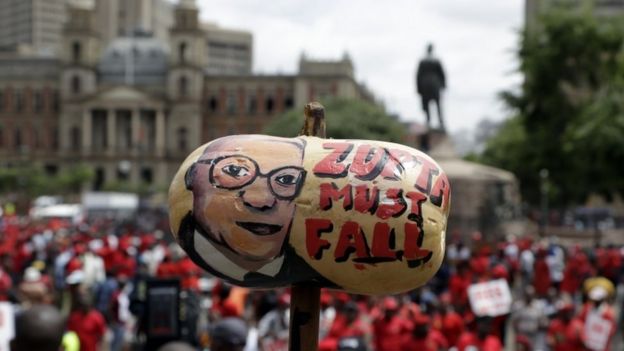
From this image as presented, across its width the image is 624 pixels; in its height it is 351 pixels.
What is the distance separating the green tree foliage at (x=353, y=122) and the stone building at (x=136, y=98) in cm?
2282

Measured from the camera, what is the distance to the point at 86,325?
338 inches

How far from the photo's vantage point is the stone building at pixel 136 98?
9000 cm

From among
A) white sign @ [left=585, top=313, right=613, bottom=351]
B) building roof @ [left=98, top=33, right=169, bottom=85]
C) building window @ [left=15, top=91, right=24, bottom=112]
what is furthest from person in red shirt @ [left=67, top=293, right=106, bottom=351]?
building window @ [left=15, top=91, right=24, bottom=112]

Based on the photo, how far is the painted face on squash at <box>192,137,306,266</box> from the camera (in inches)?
98.6

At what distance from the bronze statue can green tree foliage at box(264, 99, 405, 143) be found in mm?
40141

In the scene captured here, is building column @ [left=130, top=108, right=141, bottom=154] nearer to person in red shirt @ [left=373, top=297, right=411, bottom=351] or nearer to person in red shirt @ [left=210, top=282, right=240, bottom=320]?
person in red shirt @ [left=210, top=282, right=240, bottom=320]

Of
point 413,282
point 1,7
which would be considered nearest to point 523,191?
point 413,282

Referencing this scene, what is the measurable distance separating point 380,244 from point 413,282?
156 mm

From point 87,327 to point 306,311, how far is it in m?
6.24

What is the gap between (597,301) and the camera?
29.3ft

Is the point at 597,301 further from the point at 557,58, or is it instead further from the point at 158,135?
the point at 158,135

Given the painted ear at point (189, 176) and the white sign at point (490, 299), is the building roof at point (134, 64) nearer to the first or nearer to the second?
the white sign at point (490, 299)

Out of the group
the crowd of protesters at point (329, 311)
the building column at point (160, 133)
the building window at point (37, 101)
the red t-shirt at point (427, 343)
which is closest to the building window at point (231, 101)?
the building column at point (160, 133)

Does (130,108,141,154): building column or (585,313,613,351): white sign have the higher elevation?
(585,313,613,351): white sign
